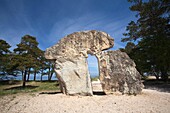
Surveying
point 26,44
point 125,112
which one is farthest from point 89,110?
point 26,44

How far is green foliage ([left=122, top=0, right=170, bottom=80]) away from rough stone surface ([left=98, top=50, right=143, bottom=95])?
6.48 meters

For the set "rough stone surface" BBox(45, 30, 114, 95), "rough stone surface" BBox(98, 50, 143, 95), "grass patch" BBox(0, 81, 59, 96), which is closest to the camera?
"rough stone surface" BBox(98, 50, 143, 95)

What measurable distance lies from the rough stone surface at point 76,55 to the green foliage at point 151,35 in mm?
7819

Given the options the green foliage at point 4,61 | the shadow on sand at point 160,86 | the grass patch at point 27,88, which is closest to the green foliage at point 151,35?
the shadow on sand at point 160,86

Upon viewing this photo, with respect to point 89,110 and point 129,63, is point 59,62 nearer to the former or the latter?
point 89,110

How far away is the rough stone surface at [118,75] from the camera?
7.82 metres

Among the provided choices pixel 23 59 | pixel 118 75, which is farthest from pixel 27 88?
pixel 118 75

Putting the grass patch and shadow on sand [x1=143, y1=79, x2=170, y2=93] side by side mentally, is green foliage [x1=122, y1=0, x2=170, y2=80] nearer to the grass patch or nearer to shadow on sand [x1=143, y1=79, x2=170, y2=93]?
shadow on sand [x1=143, y1=79, x2=170, y2=93]

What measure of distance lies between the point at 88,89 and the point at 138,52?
38.2 feet

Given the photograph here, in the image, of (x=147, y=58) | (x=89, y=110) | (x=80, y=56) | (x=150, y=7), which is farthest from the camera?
(x=147, y=58)

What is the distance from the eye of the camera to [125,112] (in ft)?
16.0

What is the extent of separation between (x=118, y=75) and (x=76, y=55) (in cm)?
353

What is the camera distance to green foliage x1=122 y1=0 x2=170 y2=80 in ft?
41.0

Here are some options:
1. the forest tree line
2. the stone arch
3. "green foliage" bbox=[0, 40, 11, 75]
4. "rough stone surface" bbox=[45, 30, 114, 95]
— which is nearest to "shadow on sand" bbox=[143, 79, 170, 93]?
the stone arch
